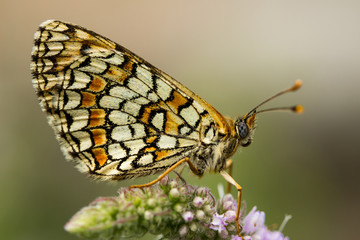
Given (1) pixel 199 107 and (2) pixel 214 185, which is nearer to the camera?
(1) pixel 199 107

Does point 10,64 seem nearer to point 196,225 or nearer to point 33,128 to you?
point 33,128

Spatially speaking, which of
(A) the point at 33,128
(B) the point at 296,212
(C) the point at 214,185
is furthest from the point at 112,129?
(A) the point at 33,128

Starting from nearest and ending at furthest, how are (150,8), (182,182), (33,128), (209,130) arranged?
(182,182) → (209,130) → (33,128) → (150,8)

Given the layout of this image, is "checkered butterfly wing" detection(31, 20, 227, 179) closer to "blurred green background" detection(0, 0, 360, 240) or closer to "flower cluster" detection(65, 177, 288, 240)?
"flower cluster" detection(65, 177, 288, 240)

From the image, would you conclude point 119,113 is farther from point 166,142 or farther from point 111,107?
point 166,142

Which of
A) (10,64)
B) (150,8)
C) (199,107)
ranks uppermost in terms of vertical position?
(150,8)

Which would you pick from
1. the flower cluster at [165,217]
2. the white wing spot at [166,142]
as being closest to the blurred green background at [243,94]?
the white wing spot at [166,142]

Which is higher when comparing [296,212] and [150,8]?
[150,8]
